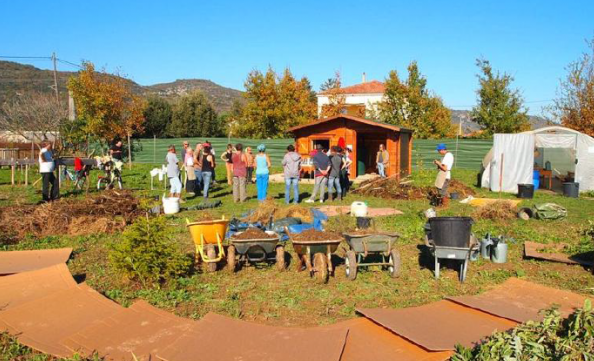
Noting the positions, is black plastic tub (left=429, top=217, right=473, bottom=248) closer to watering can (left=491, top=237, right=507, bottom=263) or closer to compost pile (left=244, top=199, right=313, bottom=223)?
watering can (left=491, top=237, right=507, bottom=263)

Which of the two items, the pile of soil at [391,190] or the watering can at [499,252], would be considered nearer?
the watering can at [499,252]

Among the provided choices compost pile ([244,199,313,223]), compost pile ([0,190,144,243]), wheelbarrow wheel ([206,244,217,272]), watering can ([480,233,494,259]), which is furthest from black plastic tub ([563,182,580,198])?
wheelbarrow wheel ([206,244,217,272])

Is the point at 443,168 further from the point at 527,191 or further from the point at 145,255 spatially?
the point at 145,255

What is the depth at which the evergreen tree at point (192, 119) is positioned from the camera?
4972 cm

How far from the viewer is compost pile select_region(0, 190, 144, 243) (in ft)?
35.5

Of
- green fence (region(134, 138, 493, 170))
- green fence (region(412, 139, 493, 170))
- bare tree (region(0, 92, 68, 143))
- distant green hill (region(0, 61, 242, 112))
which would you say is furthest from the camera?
distant green hill (region(0, 61, 242, 112))

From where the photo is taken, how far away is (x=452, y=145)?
30688 mm

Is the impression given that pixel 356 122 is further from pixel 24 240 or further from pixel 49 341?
pixel 49 341

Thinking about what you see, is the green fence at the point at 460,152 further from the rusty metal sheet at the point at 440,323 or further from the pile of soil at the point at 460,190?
the rusty metal sheet at the point at 440,323

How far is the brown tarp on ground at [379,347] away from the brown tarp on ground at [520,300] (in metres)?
1.29

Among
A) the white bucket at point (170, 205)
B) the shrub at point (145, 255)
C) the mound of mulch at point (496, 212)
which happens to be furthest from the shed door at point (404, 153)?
the shrub at point (145, 255)

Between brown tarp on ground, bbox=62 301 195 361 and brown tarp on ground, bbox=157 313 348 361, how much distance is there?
0.73ft

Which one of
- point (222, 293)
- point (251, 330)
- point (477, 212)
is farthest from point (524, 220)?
point (251, 330)

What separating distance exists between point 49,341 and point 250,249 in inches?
125
